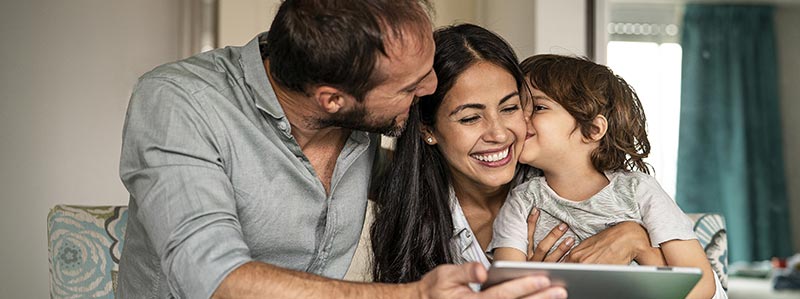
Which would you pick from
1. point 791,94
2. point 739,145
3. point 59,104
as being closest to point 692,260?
point 739,145

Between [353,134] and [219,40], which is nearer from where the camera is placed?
[353,134]

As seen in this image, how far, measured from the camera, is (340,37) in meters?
1.78

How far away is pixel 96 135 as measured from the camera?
168 inches

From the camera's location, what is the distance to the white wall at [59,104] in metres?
4.12

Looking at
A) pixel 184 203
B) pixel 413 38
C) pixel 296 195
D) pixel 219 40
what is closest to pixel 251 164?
pixel 296 195

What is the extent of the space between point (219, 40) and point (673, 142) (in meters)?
1.91

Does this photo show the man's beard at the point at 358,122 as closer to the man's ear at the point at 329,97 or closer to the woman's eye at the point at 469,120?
the man's ear at the point at 329,97

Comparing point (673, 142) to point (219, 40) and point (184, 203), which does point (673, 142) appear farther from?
point (184, 203)

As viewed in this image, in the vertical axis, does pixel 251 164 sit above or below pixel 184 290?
above

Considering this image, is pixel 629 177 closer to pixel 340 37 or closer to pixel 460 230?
pixel 460 230

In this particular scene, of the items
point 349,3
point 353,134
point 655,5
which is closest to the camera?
point 349,3

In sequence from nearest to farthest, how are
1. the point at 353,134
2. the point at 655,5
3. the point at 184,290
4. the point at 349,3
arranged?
the point at 184,290 → the point at 349,3 → the point at 353,134 → the point at 655,5

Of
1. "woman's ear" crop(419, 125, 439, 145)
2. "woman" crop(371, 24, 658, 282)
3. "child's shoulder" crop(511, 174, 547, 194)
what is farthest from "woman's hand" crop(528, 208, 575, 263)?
"woman's ear" crop(419, 125, 439, 145)

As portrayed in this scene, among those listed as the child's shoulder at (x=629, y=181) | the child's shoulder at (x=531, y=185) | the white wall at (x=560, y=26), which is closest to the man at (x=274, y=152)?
the child's shoulder at (x=531, y=185)
